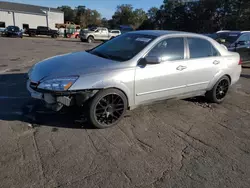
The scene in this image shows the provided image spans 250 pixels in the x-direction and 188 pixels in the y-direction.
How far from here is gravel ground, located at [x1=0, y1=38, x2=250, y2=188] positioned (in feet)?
8.63

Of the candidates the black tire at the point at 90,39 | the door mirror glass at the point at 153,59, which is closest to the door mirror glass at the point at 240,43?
the door mirror glass at the point at 153,59

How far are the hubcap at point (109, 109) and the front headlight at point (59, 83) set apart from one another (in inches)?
21.7

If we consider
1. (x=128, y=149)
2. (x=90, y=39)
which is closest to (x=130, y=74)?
(x=128, y=149)

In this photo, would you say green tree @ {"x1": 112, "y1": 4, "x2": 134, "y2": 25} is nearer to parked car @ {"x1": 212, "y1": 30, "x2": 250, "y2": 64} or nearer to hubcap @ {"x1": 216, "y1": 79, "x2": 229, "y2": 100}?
parked car @ {"x1": 212, "y1": 30, "x2": 250, "y2": 64}

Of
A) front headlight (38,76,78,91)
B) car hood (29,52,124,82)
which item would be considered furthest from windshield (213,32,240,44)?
front headlight (38,76,78,91)

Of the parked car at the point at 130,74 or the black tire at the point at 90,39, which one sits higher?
the black tire at the point at 90,39

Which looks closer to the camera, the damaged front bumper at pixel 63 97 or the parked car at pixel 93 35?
the damaged front bumper at pixel 63 97

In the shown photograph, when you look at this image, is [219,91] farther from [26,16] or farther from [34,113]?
[26,16]

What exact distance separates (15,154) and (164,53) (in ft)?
9.62

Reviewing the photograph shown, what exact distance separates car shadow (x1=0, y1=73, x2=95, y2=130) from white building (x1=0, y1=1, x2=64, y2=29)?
46.4 metres

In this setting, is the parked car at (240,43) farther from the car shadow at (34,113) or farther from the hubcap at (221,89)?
the car shadow at (34,113)

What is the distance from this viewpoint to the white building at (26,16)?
4459 centimetres

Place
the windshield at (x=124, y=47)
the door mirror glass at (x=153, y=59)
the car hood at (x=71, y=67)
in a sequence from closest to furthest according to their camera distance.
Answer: the car hood at (x=71, y=67) → the door mirror glass at (x=153, y=59) → the windshield at (x=124, y=47)

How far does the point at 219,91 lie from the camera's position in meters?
5.35
